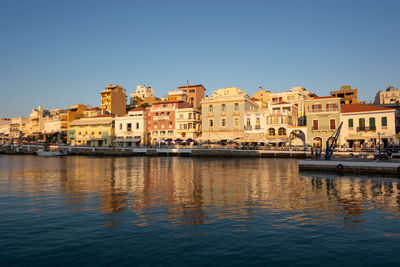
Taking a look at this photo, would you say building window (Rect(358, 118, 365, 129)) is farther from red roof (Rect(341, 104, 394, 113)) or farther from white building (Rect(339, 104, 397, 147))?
red roof (Rect(341, 104, 394, 113))

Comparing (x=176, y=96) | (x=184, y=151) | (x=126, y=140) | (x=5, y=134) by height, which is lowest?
(x=184, y=151)

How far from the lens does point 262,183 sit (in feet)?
83.4

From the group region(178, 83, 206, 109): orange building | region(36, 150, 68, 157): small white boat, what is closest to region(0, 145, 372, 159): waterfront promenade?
region(36, 150, 68, 157): small white boat

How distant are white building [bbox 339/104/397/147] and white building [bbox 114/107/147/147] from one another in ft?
172

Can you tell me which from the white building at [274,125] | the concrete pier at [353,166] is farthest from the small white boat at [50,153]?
the concrete pier at [353,166]

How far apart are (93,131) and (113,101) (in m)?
18.4

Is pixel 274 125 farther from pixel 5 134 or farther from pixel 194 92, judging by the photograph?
pixel 5 134

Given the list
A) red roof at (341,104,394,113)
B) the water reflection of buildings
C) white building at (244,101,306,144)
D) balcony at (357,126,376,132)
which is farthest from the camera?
white building at (244,101,306,144)

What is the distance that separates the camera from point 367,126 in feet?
193

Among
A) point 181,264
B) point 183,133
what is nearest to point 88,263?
point 181,264

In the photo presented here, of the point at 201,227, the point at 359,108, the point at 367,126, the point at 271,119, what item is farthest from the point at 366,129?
the point at 201,227

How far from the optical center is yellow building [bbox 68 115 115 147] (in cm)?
9244

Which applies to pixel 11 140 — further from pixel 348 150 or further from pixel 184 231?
pixel 184 231

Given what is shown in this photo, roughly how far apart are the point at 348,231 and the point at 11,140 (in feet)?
470
